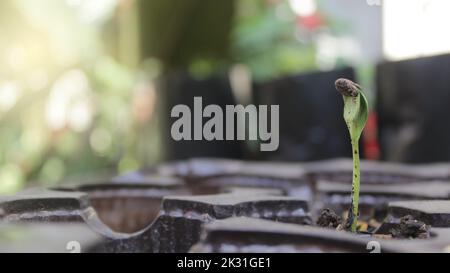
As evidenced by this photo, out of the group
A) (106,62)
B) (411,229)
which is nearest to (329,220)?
(411,229)

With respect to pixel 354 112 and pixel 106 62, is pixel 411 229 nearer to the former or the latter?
pixel 354 112

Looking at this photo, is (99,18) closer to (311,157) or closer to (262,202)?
(311,157)

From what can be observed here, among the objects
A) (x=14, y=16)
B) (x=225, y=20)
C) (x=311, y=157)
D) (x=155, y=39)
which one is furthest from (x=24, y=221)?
(x=225, y=20)

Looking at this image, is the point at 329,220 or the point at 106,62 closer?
the point at 329,220

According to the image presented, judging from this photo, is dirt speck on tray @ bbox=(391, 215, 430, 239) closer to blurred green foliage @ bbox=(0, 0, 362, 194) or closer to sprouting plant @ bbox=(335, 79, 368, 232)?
sprouting plant @ bbox=(335, 79, 368, 232)

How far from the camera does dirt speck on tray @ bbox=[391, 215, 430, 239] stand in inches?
21.1

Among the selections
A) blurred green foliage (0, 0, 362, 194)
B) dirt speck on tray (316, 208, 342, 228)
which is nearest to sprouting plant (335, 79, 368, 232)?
dirt speck on tray (316, 208, 342, 228)

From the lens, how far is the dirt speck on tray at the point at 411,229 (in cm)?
54

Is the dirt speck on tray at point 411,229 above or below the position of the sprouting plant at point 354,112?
below

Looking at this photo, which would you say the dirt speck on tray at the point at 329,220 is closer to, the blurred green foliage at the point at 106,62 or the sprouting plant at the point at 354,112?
the sprouting plant at the point at 354,112

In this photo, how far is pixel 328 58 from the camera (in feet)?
10.2

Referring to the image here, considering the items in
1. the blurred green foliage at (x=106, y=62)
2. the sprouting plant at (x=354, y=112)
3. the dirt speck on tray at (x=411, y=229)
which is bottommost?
the dirt speck on tray at (x=411, y=229)

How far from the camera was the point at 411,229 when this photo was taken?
1.81 feet

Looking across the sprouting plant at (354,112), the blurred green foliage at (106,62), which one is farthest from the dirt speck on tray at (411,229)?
the blurred green foliage at (106,62)
